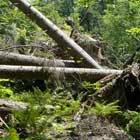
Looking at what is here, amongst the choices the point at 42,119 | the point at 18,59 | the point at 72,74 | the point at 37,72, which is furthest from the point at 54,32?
the point at 42,119

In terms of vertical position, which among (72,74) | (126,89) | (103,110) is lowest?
(103,110)

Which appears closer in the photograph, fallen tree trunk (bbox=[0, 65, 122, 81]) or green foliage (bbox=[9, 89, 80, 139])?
green foliage (bbox=[9, 89, 80, 139])

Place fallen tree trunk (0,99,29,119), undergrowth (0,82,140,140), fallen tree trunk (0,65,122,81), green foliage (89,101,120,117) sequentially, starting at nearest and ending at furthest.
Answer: undergrowth (0,82,140,140)
fallen tree trunk (0,99,29,119)
green foliage (89,101,120,117)
fallen tree trunk (0,65,122,81)

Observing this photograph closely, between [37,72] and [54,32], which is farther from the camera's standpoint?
[54,32]

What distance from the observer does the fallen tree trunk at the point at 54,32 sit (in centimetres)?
997

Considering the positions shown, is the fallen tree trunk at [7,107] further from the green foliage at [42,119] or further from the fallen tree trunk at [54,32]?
the fallen tree trunk at [54,32]

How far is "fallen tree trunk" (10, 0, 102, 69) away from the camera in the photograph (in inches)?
392

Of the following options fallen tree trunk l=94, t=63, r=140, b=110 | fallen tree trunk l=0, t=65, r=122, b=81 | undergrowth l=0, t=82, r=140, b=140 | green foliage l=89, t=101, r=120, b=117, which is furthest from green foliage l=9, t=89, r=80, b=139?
fallen tree trunk l=94, t=63, r=140, b=110

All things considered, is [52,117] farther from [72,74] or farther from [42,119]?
[72,74]

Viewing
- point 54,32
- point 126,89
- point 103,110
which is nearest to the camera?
point 103,110

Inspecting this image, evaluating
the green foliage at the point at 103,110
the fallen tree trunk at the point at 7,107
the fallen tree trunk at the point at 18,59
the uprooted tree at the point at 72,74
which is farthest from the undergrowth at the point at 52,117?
the fallen tree trunk at the point at 18,59

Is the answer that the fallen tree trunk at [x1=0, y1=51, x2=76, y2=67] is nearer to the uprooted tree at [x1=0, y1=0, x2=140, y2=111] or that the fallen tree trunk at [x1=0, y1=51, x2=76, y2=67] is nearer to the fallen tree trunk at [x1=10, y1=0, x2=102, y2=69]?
the uprooted tree at [x1=0, y1=0, x2=140, y2=111]

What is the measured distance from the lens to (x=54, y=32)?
32.9 ft

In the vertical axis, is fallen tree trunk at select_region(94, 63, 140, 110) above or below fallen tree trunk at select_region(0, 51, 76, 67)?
below
